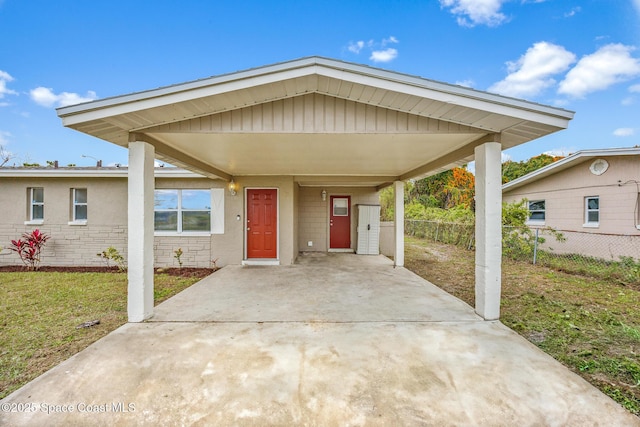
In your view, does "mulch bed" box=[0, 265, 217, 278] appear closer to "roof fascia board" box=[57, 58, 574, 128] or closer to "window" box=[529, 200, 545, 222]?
"roof fascia board" box=[57, 58, 574, 128]

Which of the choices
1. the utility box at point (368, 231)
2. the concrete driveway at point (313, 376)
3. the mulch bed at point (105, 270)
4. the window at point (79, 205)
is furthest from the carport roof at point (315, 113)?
the window at point (79, 205)

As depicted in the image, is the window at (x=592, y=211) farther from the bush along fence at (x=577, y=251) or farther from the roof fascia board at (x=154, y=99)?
the roof fascia board at (x=154, y=99)

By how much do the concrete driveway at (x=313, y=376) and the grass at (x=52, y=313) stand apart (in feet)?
1.11

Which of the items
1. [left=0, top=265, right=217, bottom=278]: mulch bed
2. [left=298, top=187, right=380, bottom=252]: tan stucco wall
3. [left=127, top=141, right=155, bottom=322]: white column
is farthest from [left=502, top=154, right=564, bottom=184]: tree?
[left=127, top=141, right=155, bottom=322]: white column

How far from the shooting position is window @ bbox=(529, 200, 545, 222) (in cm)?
962

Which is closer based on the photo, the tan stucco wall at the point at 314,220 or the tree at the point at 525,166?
the tan stucco wall at the point at 314,220

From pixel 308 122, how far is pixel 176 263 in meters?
6.03

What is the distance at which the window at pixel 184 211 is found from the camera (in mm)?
7348

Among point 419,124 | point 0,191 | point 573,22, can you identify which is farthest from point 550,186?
point 0,191

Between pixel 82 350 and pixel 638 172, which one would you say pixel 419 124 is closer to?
pixel 82 350

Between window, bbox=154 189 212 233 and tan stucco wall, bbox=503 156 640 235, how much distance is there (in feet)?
35.4

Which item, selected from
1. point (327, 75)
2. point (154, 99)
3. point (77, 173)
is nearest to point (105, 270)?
point (77, 173)

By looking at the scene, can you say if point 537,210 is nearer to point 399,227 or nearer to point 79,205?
point 399,227

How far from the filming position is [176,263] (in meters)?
7.30
